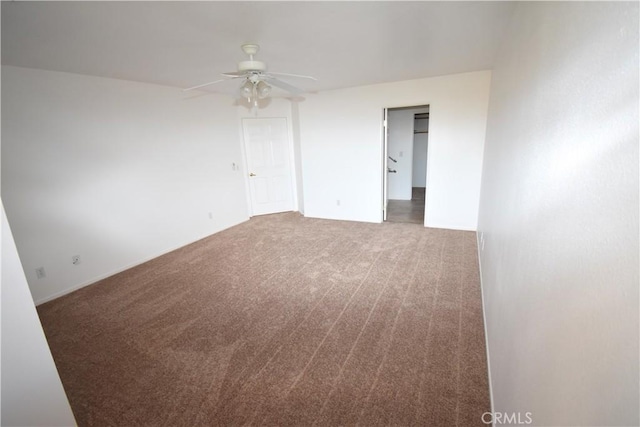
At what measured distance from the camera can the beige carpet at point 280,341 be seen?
1633 millimetres

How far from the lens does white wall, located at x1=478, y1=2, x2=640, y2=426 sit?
54 cm

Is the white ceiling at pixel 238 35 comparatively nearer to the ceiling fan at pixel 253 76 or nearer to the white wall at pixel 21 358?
the ceiling fan at pixel 253 76

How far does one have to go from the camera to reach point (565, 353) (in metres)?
0.75

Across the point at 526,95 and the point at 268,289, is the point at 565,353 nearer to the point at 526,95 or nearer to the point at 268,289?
the point at 526,95

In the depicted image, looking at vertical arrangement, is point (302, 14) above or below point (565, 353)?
above

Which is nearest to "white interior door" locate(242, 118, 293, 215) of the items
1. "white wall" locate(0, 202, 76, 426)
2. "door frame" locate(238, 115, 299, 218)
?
"door frame" locate(238, 115, 299, 218)

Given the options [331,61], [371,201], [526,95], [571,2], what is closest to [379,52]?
[331,61]

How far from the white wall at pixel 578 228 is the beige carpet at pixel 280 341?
2.04 ft

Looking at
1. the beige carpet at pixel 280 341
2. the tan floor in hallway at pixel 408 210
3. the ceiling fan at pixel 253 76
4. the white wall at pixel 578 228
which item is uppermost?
the ceiling fan at pixel 253 76

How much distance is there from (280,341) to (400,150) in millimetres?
5392

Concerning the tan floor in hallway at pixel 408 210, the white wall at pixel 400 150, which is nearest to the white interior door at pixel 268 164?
the tan floor in hallway at pixel 408 210

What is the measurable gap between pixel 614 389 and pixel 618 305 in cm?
16

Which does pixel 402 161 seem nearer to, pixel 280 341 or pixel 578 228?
pixel 280 341

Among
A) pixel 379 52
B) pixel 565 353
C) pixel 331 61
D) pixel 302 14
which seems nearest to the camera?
pixel 565 353
